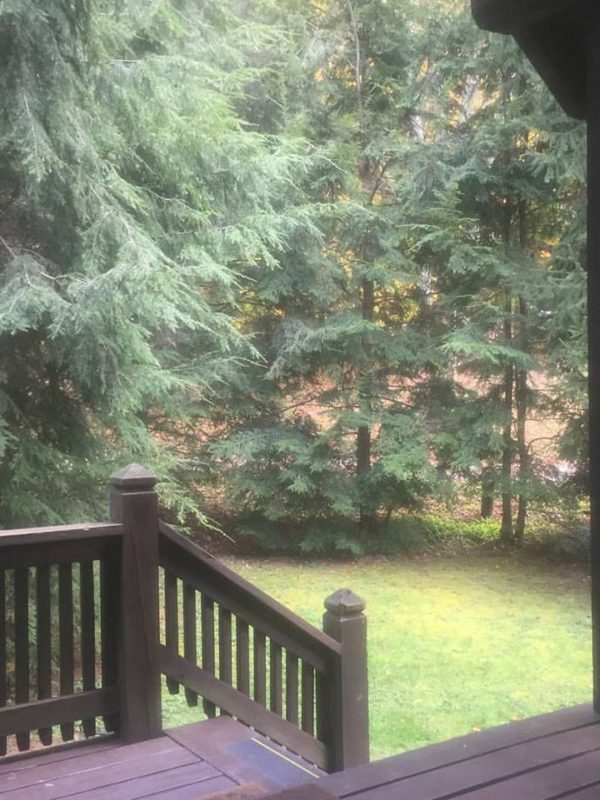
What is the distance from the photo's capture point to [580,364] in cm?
733

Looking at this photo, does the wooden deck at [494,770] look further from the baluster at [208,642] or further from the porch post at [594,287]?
the baluster at [208,642]

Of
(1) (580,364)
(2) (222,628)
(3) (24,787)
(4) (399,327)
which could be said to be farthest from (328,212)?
(3) (24,787)

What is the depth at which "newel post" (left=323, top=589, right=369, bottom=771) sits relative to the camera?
289cm

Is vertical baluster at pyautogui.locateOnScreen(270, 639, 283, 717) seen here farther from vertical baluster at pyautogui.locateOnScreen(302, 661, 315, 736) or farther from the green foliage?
the green foliage

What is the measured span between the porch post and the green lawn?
2905 mm

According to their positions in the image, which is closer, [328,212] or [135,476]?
[135,476]

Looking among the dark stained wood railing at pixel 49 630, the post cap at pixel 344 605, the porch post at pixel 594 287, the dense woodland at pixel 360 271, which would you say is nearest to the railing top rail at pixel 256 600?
the post cap at pixel 344 605

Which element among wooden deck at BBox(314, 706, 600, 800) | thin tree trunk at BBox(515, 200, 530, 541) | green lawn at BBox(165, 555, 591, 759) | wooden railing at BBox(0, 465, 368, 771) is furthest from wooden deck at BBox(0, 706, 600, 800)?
thin tree trunk at BBox(515, 200, 530, 541)

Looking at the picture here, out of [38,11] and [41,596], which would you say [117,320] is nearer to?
[38,11]

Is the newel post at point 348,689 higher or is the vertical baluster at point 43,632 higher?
the vertical baluster at point 43,632

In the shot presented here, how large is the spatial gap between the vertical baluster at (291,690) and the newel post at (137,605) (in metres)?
0.59

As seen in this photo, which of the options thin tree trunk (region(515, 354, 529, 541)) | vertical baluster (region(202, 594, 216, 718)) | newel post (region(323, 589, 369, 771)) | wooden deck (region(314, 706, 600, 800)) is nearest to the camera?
wooden deck (region(314, 706, 600, 800))

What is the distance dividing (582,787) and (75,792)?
1317 millimetres

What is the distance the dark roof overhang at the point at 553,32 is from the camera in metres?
1.84
